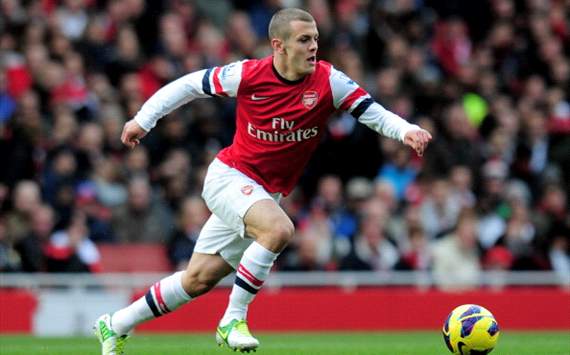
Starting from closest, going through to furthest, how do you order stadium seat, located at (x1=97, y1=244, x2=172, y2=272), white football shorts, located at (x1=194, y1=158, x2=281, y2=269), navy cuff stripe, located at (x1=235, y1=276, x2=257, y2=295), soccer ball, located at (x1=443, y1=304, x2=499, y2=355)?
navy cuff stripe, located at (x1=235, y1=276, x2=257, y2=295) < soccer ball, located at (x1=443, y1=304, x2=499, y2=355) < white football shorts, located at (x1=194, y1=158, x2=281, y2=269) < stadium seat, located at (x1=97, y1=244, x2=172, y2=272)

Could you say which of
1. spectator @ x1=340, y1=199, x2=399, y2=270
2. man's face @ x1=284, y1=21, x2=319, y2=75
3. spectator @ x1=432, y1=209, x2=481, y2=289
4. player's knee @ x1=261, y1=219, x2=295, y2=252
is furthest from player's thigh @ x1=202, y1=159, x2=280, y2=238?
spectator @ x1=432, y1=209, x2=481, y2=289

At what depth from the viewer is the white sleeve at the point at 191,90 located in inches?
388

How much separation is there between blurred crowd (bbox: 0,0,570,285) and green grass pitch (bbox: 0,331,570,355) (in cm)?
151

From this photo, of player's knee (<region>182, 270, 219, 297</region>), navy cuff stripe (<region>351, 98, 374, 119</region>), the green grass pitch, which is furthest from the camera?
the green grass pitch

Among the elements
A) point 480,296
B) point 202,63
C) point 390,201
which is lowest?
point 480,296

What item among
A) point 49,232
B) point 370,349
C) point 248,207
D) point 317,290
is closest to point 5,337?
point 49,232

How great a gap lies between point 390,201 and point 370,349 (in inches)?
245

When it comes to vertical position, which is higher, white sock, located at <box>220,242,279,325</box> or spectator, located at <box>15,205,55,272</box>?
spectator, located at <box>15,205,55,272</box>

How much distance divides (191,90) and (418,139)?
179cm

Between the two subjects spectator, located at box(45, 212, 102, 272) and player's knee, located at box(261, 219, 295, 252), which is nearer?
player's knee, located at box(261, 219, 295, 252)

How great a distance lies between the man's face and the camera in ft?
32.2

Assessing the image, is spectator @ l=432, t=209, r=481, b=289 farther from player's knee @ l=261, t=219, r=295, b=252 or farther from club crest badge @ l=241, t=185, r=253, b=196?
player's knee @ l=261, t=219, r=295, b=252

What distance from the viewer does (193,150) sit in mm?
18047

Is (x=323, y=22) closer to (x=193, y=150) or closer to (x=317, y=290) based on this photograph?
(x=193, y=150)
